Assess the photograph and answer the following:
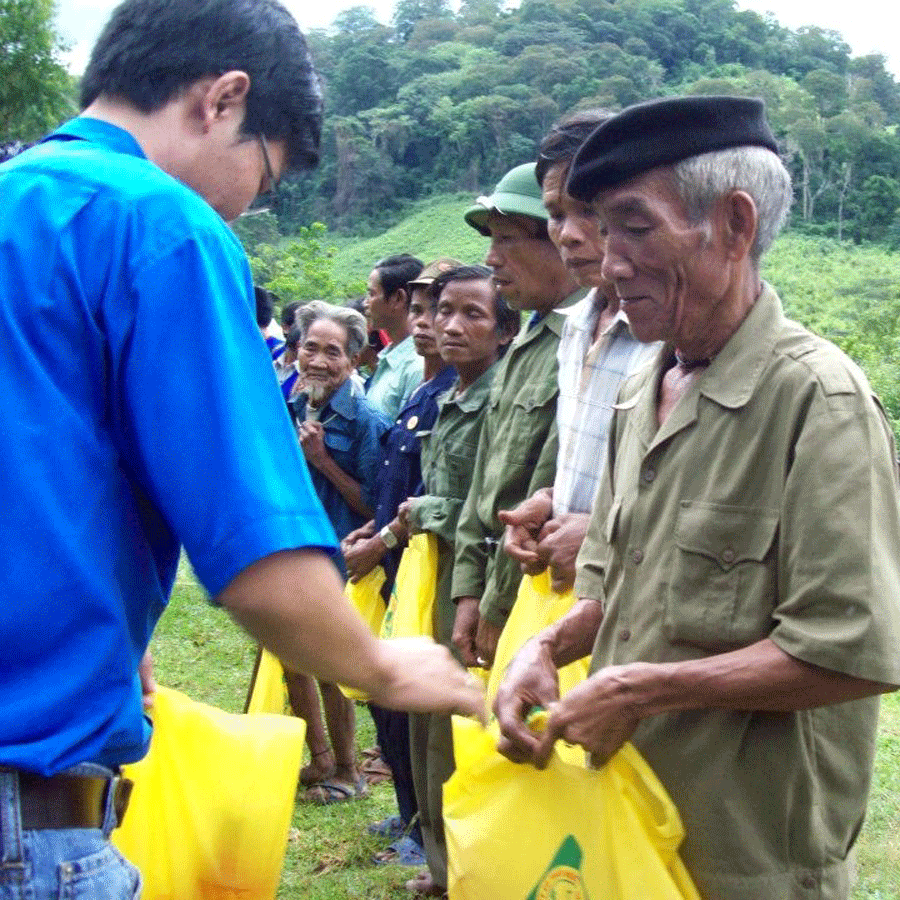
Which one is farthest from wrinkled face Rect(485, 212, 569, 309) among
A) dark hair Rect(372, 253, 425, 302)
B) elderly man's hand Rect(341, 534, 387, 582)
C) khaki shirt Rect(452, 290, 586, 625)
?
dark hair Rect(372, 253, 425, 302)

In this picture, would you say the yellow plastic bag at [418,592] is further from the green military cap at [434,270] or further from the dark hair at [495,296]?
the green military cap at [434,270]

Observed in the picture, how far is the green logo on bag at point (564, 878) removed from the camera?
2.15m

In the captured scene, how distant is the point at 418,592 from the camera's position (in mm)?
4180

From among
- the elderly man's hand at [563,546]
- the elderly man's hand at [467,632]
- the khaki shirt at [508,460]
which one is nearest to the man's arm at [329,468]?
the khaki shirt at [508,460]

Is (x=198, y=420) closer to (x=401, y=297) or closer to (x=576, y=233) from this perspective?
(x=576, y=233)

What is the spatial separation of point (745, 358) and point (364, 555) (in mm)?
2872

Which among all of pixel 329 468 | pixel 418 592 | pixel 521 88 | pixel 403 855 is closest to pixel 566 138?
pixel 418 592

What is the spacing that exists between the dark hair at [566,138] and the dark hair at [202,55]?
168 cm

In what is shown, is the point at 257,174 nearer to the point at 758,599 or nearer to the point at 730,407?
the point at 730,407

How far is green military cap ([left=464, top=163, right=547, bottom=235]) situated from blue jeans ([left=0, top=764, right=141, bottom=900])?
2.61 meters

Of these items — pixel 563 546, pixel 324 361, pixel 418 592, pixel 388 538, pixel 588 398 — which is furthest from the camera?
pixel 324 361

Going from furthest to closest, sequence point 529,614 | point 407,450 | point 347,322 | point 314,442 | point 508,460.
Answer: point 347,322, point 314,442, point 407,450, point 508,460, point 529,614

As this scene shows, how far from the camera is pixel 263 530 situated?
1460 mm

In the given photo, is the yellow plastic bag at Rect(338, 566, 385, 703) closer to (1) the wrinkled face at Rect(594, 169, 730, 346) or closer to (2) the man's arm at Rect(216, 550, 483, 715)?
(1) the wrinkled face at Rect(594, 169, 730, 346)
